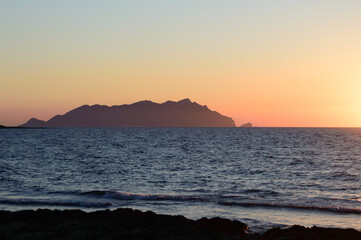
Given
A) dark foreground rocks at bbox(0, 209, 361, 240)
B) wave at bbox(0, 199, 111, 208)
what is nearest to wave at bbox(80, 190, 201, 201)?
wave at bbox(0, 199, 111, 208)

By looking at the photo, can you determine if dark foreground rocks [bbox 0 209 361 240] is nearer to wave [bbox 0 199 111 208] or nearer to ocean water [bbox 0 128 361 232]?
ocean water [bbox 0 128 361 232]

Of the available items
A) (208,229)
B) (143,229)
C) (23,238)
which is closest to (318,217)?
(208,229)

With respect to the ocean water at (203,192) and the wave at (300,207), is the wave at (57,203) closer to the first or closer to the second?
the ocean water at (203,192)

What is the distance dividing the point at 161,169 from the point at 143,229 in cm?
3213

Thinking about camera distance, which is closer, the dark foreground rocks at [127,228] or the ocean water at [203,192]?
the dark foreground rocks at [127,228]

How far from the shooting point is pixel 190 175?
4288 centimetres

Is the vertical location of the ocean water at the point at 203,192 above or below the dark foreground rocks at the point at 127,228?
below

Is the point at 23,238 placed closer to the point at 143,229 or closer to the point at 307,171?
the point at 143,229

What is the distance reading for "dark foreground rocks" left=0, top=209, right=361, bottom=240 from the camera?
16.1m

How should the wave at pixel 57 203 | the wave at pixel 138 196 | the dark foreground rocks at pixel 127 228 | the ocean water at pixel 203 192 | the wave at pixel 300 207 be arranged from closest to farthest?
the dark foreground rocks at pixel 127 228 → the ocean water at pixel 203 192 → the wave at pixel 300 207 → the wave at pixel 57 203 → the wave at pixel 138 196

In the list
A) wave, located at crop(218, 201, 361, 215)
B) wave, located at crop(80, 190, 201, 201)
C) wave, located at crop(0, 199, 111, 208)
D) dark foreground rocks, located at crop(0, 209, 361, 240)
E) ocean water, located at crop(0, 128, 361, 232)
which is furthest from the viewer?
wave, located at crop(80, 190, 201, 201)

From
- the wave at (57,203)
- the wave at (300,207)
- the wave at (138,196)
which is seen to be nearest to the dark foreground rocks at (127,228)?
the wave at (57,203)

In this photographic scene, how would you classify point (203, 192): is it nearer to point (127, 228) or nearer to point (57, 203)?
point (57, 203)

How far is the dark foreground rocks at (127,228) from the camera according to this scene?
16.1 metres
